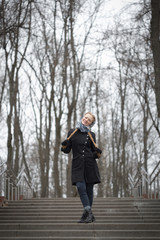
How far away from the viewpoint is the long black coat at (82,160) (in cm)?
574

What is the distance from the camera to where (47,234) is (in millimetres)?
5754

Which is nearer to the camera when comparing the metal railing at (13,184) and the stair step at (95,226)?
the stair step at (95,226)

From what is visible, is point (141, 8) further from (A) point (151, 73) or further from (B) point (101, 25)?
(B) point (101, 25)

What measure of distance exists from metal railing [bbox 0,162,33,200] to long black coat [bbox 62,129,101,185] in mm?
4038

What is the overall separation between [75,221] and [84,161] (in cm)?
172

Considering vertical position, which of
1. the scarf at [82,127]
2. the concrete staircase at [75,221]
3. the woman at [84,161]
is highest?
the scarf at [82,127]

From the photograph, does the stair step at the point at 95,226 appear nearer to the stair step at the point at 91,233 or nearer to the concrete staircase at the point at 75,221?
the concrete staircase at the point at 75,221

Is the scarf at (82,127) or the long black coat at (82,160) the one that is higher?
the scarf at (82,127)

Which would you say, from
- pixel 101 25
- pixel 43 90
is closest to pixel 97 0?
pixel 101 25

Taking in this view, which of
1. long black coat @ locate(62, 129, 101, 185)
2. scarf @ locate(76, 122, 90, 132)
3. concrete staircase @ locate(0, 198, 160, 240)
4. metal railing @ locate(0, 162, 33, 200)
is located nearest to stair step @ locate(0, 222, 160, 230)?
concrete staircase @ locate(0, 198, 160, 240)

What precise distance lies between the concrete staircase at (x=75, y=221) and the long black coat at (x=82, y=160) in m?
0.83

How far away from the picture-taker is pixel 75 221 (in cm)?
698

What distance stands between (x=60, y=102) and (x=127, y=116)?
33.4 feet

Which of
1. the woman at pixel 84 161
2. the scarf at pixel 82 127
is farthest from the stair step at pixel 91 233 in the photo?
the scarf at pixel 82 127
